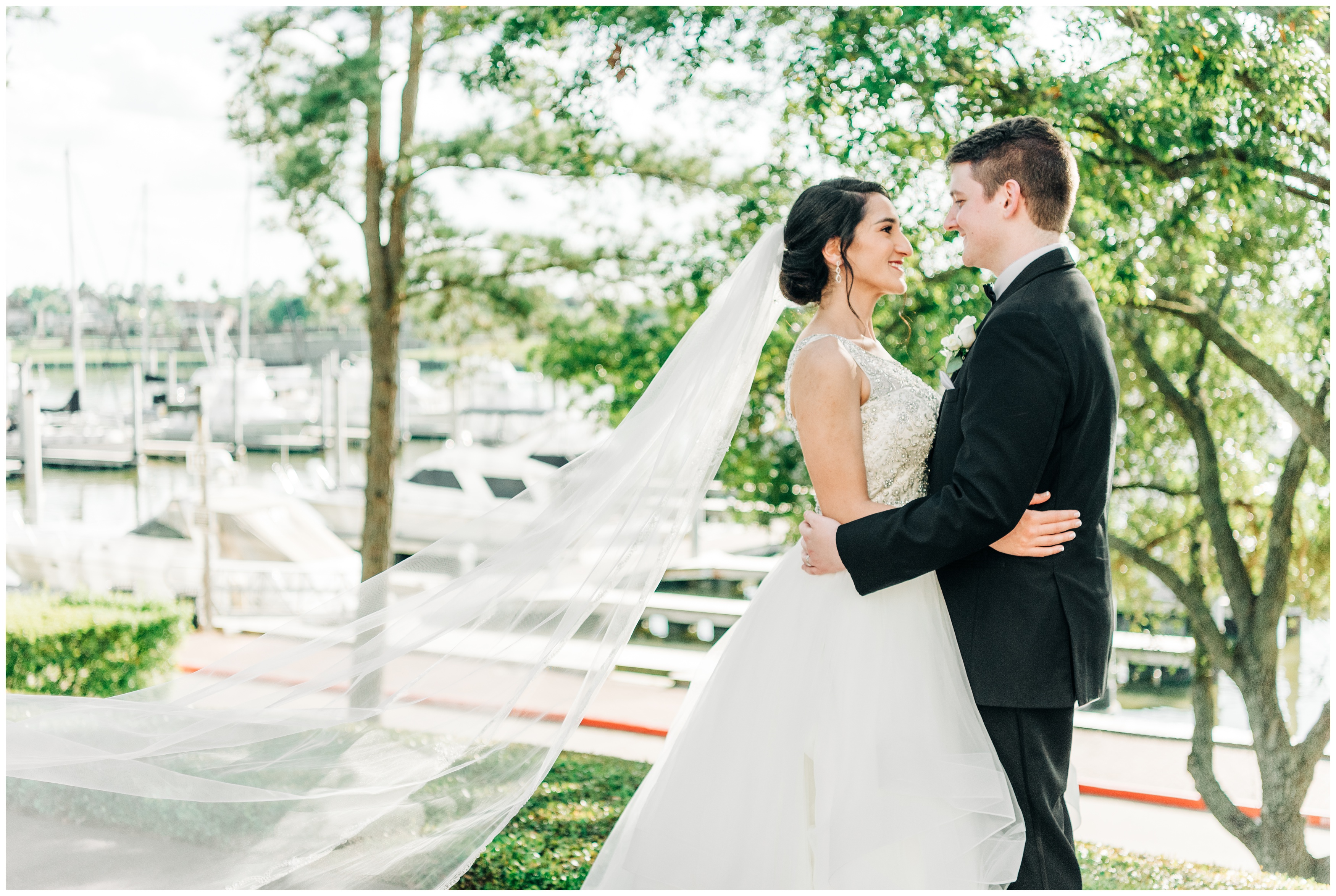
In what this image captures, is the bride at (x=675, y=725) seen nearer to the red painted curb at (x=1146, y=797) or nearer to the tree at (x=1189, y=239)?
the tree at (x=1189, y=239)

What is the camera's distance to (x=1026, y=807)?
2.31 m

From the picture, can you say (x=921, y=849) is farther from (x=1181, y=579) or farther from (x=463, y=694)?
(x=1181, y=579)

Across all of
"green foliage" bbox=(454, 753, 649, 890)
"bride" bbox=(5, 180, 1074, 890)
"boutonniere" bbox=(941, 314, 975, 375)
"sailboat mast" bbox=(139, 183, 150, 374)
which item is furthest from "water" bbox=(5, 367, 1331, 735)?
"bride" bbox=(5, 180, 1074, 890)

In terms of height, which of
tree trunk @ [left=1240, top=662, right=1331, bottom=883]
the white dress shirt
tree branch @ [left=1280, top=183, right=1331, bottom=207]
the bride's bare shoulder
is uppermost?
tree branch @ [left=1280, top=183, right=1331, bottom=207]

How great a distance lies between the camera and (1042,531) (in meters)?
2.27

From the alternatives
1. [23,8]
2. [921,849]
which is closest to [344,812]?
[921,849]

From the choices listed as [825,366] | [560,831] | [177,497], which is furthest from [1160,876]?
[177,497]

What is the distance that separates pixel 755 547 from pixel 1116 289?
18.2 metres

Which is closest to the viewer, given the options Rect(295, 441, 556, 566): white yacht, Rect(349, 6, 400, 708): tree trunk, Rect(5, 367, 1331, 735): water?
Rect(349, 6, 400, 708): tree trunk

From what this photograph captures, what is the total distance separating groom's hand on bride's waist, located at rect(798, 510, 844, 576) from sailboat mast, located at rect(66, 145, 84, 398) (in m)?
13.3

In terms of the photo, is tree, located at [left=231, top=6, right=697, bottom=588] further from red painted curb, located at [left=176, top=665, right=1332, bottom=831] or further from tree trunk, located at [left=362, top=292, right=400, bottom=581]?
red painted curb, located at [left=176, top=665, right=1332, bottom=831]

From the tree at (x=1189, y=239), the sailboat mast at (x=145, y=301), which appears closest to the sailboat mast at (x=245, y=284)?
the sailboat mast at (x=145, y=301)

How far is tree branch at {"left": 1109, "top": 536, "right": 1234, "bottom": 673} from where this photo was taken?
5516mm

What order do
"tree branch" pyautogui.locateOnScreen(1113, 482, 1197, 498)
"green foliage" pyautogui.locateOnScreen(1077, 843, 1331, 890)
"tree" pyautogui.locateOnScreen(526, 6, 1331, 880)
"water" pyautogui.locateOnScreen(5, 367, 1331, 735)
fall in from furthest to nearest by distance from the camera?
1. "water" pyautogui.locateOnScreen(5, 367, 1331, 735)
2. "tree branch" pyautogui.locateOnScreen(1113, 482, 1197, 498)
3. "tree" pyautogui.locateOnScreen(526, 6, 1331, 880)
4. "green foliage" pyautogui.locateOnScreen(1077, 843, 1331, 890)
